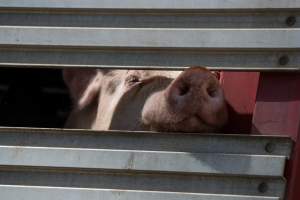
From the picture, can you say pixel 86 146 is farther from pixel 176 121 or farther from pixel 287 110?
pixel 287 110

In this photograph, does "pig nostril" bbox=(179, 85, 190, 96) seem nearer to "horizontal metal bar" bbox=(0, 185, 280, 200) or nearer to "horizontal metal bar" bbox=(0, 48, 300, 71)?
"horizontal metal bar" bbox=(0, 48, 300, 71)

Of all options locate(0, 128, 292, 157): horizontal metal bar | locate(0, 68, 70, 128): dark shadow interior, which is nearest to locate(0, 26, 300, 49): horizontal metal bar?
locate(0, 128, 292, 157): horizontal metal bar

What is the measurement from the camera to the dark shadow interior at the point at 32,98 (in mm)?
3775

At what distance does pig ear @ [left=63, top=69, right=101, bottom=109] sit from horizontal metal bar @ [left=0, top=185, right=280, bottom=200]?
109 cm

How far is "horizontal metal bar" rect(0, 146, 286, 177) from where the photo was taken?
7.41 feet

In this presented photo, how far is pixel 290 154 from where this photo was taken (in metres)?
2.27

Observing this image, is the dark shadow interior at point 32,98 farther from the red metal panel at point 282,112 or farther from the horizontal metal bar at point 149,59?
the red metal panel at point 282,112

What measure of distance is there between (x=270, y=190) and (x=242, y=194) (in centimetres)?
8

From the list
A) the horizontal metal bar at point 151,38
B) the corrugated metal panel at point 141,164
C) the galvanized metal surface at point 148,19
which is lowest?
the corrugated metal panel at point 141,164

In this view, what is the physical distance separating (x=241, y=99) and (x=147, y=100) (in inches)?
12.9

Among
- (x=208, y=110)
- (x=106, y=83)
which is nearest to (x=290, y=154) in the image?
(x=208, y=110)

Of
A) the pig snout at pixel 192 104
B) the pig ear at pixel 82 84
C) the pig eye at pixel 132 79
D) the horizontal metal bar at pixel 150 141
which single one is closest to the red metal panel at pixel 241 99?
the pig snout at pixel 192 104

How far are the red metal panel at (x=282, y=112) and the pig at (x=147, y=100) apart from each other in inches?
5.2

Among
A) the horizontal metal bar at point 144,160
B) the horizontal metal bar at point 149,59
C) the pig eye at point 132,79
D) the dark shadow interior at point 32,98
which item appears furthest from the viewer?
the dark shadow interior at point 32,98
